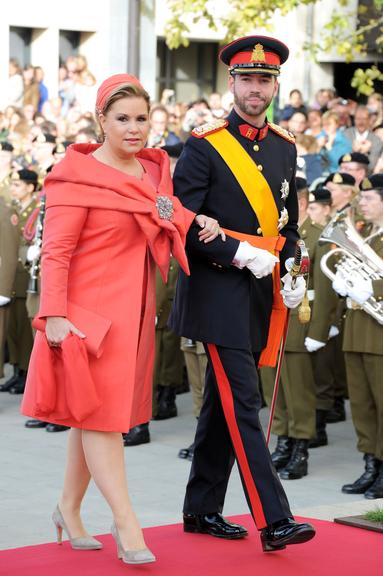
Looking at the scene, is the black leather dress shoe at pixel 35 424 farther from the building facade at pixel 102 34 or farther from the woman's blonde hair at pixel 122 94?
the building facade at pixel 102 34

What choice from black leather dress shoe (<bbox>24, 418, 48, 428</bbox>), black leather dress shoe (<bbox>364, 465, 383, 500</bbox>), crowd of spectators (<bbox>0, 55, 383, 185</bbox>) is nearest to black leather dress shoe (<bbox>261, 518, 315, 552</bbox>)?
black leather dress shoe (<bbox>364, 465, 383, 500</bbox>)

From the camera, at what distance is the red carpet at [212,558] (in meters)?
5.39

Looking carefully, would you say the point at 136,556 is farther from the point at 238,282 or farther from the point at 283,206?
the point at 283,206

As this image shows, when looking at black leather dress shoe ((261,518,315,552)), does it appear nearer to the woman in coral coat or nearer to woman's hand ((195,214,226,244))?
the woman in coral coat

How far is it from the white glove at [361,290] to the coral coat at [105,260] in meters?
2.66

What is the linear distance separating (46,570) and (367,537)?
57.3 inches

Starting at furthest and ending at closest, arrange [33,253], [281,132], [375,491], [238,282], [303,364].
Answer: [33,253] < [303,364] < [375,491] < [281,132] < [238,282]

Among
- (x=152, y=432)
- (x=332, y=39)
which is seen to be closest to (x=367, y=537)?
(x=152, y=432)

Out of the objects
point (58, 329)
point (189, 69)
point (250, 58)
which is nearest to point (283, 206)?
point (250, 58)

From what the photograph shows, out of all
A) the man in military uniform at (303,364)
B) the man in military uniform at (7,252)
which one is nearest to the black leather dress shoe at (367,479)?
the man in military uniform at (303,364)

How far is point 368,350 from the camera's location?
26.6 ft

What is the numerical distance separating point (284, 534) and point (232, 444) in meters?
0.52

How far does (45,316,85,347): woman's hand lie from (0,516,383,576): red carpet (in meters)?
0.84

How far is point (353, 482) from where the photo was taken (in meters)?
8.45
